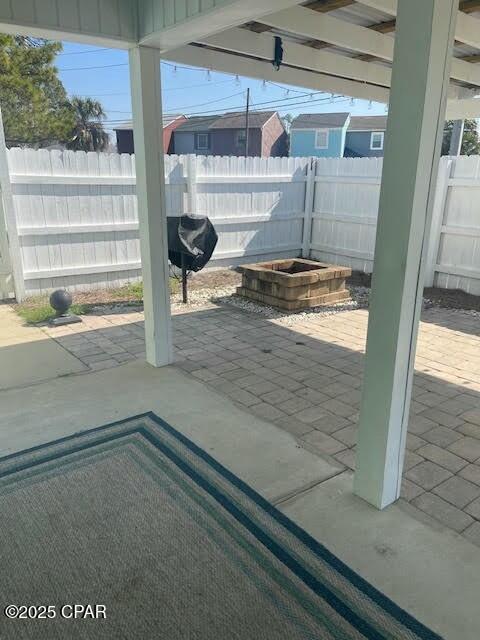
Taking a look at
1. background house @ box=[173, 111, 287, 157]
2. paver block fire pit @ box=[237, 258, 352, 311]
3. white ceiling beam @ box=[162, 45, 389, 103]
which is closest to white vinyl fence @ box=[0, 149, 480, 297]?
paver block fire pit @ box=[237, 258, 352, 311]

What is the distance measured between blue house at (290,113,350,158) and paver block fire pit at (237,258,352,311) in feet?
67.5

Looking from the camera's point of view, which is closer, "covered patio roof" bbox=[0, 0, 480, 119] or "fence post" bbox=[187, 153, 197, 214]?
"covered patio roof" bbox=[0, 0, 480, 119]

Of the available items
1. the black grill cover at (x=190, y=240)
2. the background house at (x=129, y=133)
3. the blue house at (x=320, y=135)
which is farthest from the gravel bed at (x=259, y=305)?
the blue house at (x=320, y=135)

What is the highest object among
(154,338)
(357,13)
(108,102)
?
(108,102)

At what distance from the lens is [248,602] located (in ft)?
5.63

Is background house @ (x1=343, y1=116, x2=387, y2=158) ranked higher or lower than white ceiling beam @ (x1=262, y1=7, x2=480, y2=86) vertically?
higher

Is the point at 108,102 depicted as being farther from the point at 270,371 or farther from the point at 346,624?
the point at 346,624

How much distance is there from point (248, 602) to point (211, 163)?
6.56 meters

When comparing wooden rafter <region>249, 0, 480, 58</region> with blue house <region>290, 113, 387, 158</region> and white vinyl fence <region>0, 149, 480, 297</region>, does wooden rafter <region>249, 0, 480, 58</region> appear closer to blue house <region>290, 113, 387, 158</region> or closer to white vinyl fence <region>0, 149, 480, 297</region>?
white vinyl fence <region>0, 149, 480, 297</region>

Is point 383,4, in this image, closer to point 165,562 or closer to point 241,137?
point 165,562

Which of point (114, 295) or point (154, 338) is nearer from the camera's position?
point (154, 338)

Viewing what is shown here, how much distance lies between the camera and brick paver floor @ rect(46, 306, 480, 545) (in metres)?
2.55

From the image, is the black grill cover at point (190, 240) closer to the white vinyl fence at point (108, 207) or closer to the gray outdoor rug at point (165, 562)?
the white vinyl fence at point (108, 207)

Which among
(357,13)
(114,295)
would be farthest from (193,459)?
(114,295)
